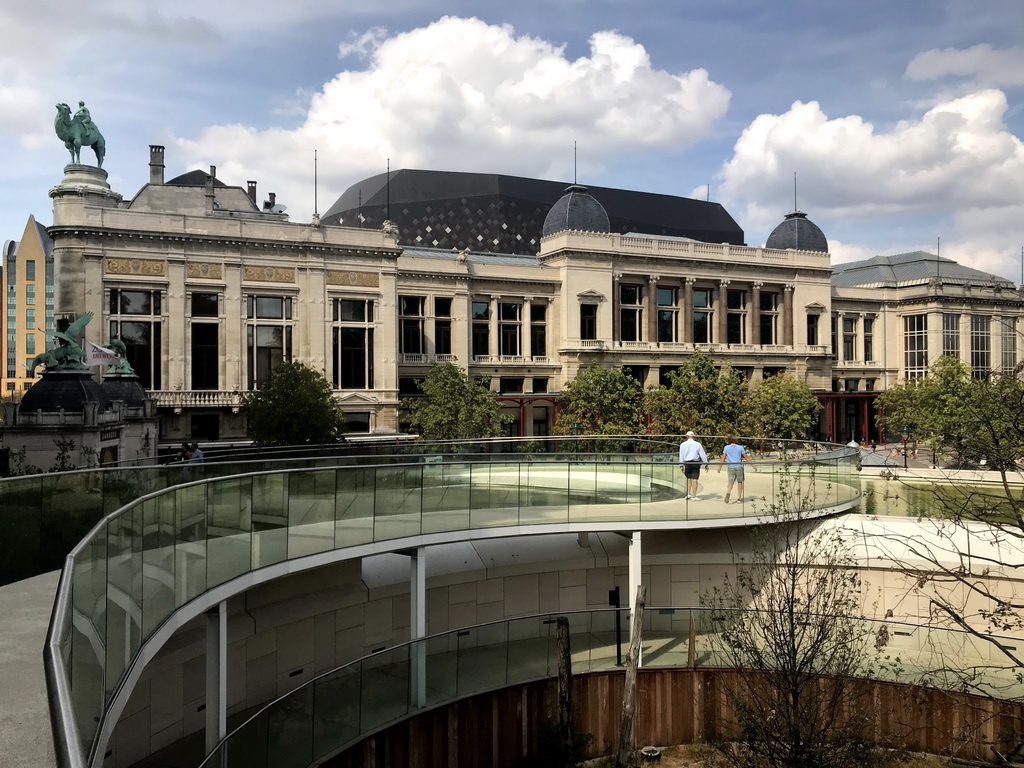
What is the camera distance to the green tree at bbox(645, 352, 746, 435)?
51.0 meters

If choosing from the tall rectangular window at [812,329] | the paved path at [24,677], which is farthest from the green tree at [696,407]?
the paved path at [24,677]

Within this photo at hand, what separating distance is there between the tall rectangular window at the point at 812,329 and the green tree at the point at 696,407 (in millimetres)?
29995

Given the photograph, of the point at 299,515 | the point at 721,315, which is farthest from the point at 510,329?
the point at 299,515

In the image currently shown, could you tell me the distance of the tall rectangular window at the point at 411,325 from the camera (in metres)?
63.4

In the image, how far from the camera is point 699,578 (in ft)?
79.7

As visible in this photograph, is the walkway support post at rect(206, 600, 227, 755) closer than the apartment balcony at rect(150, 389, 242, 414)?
Yes

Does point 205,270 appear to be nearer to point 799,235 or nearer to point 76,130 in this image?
point 76,130

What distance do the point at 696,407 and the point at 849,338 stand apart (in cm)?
4248

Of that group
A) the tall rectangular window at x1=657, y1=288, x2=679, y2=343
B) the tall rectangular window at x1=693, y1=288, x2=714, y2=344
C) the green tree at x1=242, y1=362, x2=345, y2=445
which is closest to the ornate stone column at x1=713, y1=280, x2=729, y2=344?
the tall rectangular window at x1=693, y1=288, x2=714, y2=344

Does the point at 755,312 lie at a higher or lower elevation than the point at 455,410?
higher

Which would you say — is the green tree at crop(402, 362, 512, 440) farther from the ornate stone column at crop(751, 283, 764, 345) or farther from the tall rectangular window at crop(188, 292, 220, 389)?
the ornate stone column at crop(751, 283, 764, 345)

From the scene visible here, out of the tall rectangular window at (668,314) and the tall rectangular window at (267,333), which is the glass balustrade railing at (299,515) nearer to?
the tall rectangular window at (267,333)

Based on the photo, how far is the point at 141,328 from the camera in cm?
5147

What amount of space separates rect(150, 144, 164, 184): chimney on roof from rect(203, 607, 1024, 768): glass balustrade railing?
59163 mm
